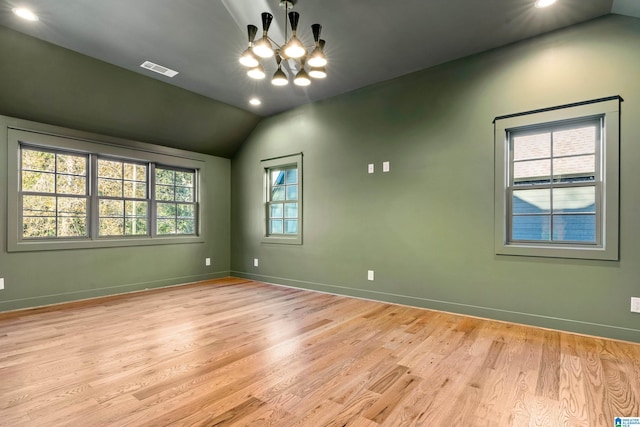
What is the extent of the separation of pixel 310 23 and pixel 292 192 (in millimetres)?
2816

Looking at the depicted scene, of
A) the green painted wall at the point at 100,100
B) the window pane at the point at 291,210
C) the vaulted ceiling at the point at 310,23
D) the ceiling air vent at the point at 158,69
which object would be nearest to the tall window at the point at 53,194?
the green painted wall at the point at 100,100

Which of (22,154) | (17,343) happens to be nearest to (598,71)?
(17,343)

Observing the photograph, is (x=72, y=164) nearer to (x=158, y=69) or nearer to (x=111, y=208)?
(x=111, y=208)

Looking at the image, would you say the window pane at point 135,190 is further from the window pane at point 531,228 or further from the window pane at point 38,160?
the window pane at point 531,228

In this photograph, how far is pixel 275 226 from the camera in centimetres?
560

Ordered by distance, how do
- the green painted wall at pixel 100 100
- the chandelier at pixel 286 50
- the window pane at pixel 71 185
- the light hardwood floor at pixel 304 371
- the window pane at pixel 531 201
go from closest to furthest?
the light hardwood floor at pixel 304 371 → the chandelier at pixel 286 50 → the window pane at pixel 531 201 → the green painted wall at pixel 100 100 → the window pane at pixel 71 185

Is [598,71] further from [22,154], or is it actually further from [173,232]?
[22,154]

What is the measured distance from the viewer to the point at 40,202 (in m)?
4.03

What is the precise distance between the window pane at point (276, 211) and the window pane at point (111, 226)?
2.32m

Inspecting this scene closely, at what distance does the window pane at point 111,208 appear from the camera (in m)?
4.58

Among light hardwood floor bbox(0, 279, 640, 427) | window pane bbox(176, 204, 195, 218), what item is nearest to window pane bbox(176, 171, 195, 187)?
window pane bbox(176, 204, 195, 218)

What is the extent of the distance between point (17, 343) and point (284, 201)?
11.9ft

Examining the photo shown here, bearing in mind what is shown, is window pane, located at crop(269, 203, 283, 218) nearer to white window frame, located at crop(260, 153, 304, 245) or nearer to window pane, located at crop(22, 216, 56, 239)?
white window frame, located at crop(260, 153, 304, 245)

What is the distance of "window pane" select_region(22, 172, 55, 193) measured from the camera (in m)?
3.92
